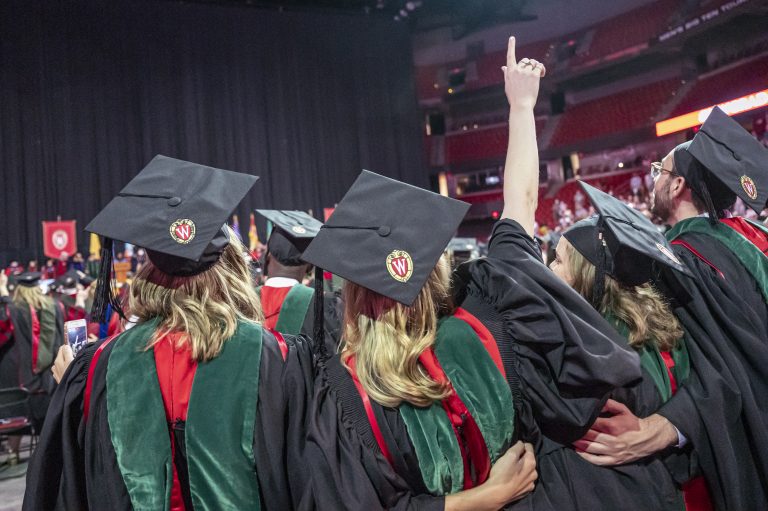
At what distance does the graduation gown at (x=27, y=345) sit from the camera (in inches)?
210

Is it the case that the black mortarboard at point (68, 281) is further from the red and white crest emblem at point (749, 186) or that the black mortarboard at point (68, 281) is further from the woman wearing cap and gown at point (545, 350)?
the red and white crest emblem at point (749, 186)

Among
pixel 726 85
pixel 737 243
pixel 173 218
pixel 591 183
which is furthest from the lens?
pixel 591 183

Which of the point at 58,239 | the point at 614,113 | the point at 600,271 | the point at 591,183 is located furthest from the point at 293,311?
the point at 614,113

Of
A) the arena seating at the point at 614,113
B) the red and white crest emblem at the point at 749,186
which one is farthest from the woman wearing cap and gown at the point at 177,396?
the arena seating at the point at 614,113

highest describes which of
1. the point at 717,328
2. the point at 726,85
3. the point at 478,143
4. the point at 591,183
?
the point at 726,85

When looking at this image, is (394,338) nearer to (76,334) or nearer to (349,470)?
(349,470)

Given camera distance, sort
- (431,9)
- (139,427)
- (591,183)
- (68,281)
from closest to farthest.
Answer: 1. (139,427)
2. (68,281)
3. (431,9)
4. (591,183)

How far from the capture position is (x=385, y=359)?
1379 millimetres

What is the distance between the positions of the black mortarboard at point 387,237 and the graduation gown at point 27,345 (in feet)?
16.0

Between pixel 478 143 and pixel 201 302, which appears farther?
pixel 478 143

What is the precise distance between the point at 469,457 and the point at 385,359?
0.32 meters

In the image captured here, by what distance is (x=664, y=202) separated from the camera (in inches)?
93.7

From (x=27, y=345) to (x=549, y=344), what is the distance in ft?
17.7

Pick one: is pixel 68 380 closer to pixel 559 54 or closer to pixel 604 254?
pixel 604 254
